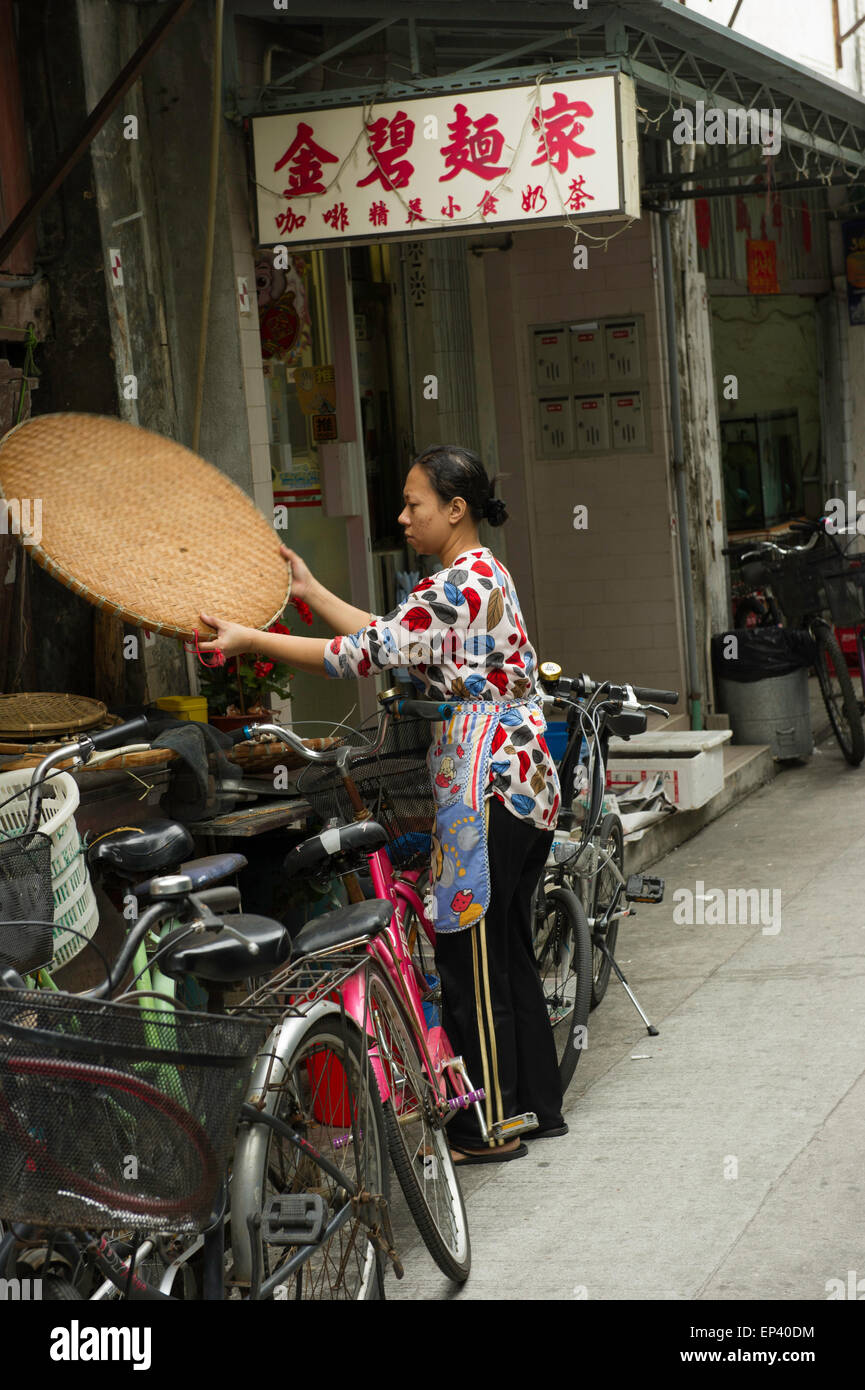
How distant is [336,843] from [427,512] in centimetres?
120

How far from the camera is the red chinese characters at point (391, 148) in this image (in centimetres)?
620

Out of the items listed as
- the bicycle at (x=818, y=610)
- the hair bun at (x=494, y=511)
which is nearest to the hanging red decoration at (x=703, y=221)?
the bicycle at (x=818, y=610)

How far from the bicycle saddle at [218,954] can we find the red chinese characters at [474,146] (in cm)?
399

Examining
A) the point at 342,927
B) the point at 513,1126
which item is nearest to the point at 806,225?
the point at 513,1126

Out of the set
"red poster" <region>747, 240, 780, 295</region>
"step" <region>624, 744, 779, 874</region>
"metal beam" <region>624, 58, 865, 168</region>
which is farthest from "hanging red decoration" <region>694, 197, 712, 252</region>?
"step" <region>624, 744, 779, 874</region>

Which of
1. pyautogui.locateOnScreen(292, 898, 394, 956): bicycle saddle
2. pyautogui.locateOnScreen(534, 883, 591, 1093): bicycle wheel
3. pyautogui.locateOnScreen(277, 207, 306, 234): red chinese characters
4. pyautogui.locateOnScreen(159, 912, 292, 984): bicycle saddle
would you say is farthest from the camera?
pyautogui.locateOnScreen(277, 207, 306, 234): red chinese characters

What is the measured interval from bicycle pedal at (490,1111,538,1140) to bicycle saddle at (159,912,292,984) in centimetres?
203

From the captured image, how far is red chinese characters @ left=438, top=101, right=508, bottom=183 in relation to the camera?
608 centimetres

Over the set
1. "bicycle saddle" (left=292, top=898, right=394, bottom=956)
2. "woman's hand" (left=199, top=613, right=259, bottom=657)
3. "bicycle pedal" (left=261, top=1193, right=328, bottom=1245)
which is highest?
"woman's hand" (left=199, top=613, right=259, bottom=657)

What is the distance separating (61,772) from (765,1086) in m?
2.68

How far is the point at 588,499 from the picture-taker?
35.5ft

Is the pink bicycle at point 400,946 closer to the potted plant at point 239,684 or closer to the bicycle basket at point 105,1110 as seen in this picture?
the bicycle basket at point 105,1110

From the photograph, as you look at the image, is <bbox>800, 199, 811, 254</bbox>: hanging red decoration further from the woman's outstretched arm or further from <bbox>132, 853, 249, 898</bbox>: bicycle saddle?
<bbox>132, 853, 249, 898</bbox>: bicycle saddle
